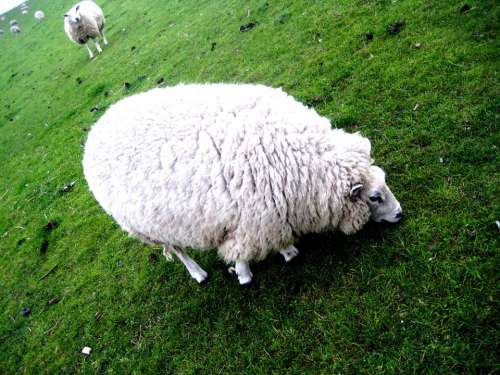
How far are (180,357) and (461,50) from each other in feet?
19.5

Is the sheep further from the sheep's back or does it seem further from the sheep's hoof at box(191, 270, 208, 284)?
the sheep's hoof at box(191, 270, 208, 284)

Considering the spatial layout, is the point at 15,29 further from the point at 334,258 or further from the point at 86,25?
the point at 334,258

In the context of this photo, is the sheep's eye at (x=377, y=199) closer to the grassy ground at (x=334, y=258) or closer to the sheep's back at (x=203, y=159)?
the grassy ground at (x=334, y=258)

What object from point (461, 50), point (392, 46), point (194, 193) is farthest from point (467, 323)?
point (392, 46)

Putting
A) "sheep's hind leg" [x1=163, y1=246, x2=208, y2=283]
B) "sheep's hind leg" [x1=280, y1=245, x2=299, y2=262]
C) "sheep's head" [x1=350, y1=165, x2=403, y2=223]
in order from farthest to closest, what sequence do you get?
"sheep's hind leg" [x1=163, y1=246, x2=208, y2=283] → "sheep's hind leg" [x1=280, y1=245, x2=299, y2=262] → "sheep's head" [x1=350, y1=165, x2=403, y2=223]

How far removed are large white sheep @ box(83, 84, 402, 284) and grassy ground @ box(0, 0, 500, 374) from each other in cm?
63

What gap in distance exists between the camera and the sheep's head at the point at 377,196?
3.42 meters

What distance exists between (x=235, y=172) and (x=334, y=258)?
1.61 m

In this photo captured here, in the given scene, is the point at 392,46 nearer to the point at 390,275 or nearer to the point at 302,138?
the point at 302,138

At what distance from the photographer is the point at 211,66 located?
9.17 m

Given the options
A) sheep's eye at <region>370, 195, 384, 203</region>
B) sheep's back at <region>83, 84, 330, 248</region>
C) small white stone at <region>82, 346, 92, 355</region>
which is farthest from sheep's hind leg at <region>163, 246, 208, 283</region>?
sheep's eye at <region>370, 195, 384, 203</region>

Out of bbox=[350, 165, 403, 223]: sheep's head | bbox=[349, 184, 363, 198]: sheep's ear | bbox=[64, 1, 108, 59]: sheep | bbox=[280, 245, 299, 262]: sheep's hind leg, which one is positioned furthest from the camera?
bbox=[64, 1, 108, 59]: sheep

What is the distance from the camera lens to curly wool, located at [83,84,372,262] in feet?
10.7

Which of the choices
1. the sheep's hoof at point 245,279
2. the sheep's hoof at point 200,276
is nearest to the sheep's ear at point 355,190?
the sheep's hoof at point 245,279
